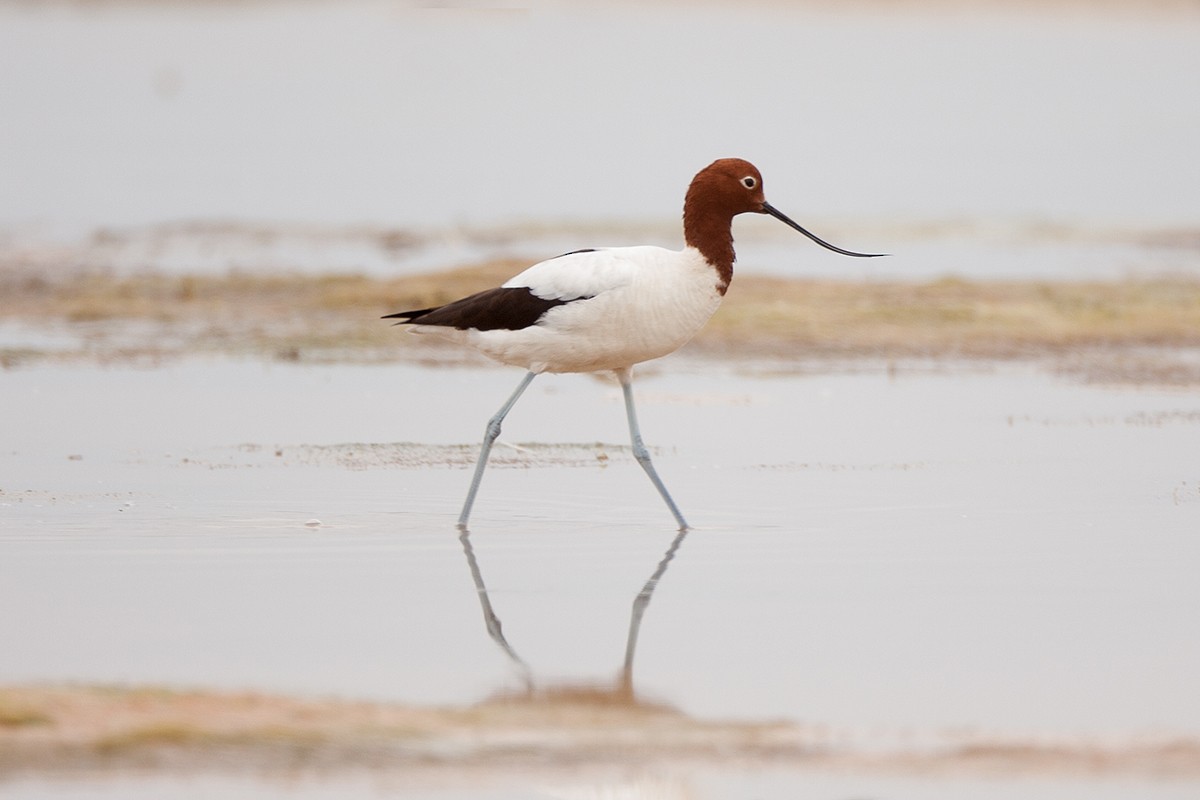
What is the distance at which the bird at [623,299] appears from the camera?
8586 mm

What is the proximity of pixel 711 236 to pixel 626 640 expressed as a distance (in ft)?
8.83

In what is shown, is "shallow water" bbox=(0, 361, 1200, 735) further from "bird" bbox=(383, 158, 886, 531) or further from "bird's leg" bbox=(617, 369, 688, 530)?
"bird" bbox=(383, 158, 886, 531)

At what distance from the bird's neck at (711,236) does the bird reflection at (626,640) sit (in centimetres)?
115

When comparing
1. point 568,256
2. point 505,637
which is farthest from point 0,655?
point 568,256

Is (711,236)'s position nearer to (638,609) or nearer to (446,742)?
(638,609)

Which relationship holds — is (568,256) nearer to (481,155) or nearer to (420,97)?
(481,155)

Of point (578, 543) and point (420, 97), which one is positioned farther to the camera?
point (420, 97)

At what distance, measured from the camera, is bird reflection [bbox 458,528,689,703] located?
585 cm

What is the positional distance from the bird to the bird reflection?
567mm

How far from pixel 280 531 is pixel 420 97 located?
178ft

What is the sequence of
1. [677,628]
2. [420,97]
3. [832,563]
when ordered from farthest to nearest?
1. [420,97]
2. [832,563]
3. [677,628]

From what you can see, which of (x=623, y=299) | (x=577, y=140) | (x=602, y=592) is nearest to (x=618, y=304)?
(x=623, y=299)

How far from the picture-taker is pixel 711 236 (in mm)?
8727

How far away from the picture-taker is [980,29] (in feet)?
297
